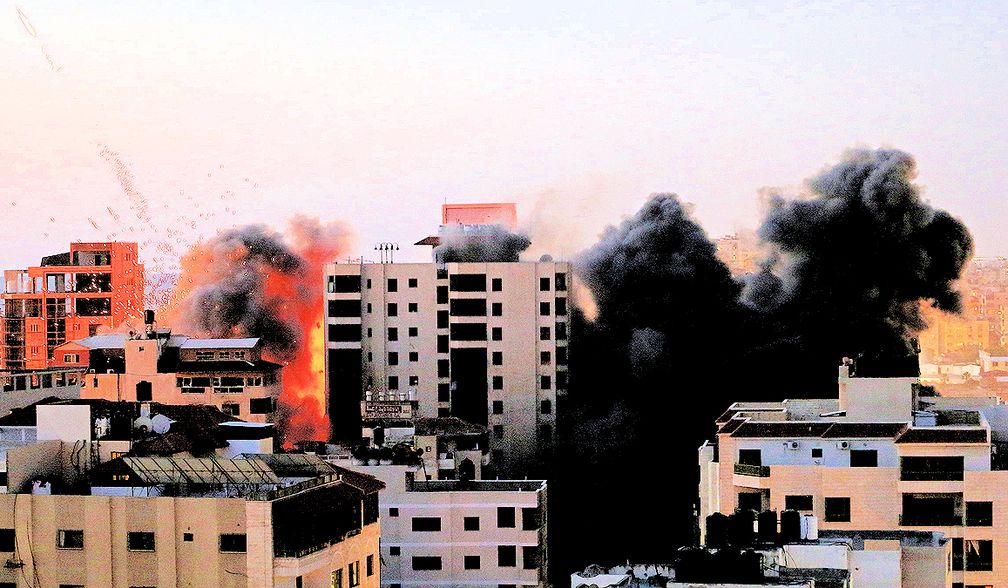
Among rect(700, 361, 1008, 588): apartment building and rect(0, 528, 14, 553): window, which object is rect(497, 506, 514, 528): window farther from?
rect(0, 528, 14, 553): window

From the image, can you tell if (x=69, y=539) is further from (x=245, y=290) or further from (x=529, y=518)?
(x=245, y=290)

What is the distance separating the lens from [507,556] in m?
48.2

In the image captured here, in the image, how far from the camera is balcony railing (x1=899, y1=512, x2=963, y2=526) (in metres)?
40.7

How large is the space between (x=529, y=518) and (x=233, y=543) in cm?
1794

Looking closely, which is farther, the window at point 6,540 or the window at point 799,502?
the window at point 799,502

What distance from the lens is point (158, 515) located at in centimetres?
3162

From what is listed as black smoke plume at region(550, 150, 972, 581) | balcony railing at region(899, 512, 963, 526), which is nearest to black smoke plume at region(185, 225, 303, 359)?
black smoke plume at region(550, 150, 972, 581)

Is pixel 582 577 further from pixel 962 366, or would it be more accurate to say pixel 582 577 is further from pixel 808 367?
pixel 962 366

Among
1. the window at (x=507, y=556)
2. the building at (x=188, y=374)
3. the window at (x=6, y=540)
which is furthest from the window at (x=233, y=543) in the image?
the building at (x=188, y=374)

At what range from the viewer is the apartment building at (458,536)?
4791 centimetres

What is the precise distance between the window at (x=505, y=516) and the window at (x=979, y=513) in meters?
12.2

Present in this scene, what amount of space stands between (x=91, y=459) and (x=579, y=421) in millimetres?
36221

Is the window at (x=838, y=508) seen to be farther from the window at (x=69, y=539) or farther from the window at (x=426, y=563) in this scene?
the window at (x=69, y=539)

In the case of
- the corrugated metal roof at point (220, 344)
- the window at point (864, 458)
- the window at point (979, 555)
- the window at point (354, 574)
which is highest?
the corrugated metal roof at point (220, 344)
